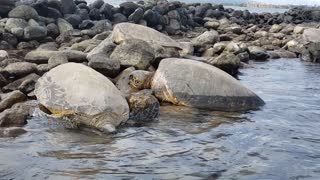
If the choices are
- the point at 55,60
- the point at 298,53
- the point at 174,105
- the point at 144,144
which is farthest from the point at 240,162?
the point at 298,53

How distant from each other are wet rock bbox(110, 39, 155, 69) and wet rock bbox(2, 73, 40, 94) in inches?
70.7

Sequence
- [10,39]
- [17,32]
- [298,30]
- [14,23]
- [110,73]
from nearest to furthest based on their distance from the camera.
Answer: [110,73], [10,39], [17,32], [14,23], [298,30]

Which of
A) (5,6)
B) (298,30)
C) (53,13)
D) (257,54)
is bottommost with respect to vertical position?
(257,54)

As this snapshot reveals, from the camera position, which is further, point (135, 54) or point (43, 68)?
point (135, 54)

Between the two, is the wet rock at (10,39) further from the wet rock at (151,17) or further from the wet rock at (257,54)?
the wet rock at (151,17)

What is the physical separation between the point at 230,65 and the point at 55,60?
4234 mm

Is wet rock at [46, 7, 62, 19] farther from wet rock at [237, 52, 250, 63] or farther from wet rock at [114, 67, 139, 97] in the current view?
wet rock at [114, 67, 139, 97]

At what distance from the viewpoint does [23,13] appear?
17.3 meters

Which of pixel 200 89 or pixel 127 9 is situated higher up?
pixel 127 9

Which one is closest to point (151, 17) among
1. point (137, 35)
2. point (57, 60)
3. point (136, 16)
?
point (136, 16)

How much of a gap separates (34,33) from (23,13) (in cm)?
208

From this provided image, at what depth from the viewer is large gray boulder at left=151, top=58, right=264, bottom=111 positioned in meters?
8.05

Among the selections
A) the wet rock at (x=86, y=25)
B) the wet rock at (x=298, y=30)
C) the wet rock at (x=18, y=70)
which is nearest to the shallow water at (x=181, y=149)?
the wet rock at (x=18, y=70)

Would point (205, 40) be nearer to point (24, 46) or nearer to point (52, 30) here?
point (52, 30)
